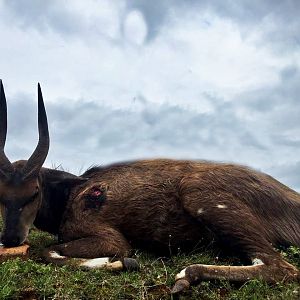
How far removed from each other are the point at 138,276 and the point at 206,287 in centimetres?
76

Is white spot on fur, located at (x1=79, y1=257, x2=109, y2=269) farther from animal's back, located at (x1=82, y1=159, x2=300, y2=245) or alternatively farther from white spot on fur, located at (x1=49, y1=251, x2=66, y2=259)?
animal's back, located at (x1=82, y1=159, x2=300, y2=245)

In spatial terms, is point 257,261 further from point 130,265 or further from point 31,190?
point 31,190

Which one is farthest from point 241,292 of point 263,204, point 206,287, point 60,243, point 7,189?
point 7,189

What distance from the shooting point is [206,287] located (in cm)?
500

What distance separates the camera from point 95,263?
19.3 feet

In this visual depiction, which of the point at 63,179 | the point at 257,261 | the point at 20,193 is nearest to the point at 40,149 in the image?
the point at 63,179

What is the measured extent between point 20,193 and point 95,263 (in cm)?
152

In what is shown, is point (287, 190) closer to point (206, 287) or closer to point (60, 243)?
point (206, 287)

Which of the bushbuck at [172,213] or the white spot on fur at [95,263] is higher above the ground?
the bushbuck at [172,213]

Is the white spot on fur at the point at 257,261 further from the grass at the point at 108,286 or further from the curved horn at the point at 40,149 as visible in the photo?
the curved horn at the point at 40,149

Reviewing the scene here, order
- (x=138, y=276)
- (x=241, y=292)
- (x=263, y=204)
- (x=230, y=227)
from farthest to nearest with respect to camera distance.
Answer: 1. (x=263, y=204)
2. (x=230, y=227)
3. (x=138, y=276)
4. (x=241, y=292)

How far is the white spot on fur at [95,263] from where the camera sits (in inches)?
228

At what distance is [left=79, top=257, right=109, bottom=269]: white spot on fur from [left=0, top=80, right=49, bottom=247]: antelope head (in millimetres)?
1100

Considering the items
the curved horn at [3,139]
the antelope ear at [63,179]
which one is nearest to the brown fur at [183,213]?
the antelope ear at [63,179]
